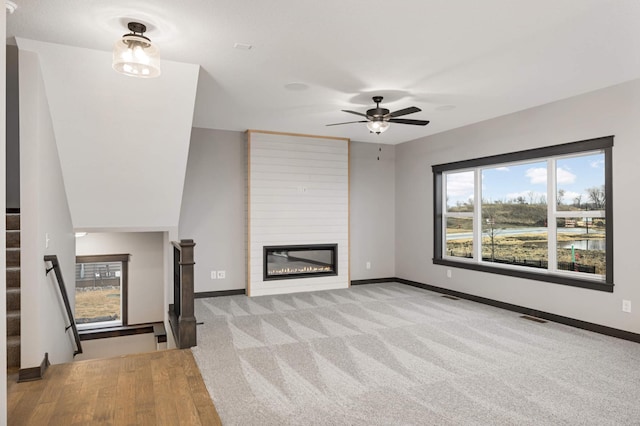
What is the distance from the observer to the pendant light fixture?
2.76 metres

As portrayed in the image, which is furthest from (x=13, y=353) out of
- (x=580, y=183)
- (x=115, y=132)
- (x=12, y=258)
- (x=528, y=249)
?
(x=580, y=183)

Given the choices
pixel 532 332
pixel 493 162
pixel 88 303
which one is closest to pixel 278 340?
pixel 532 332

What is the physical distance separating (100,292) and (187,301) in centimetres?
449

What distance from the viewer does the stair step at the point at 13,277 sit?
142 inches

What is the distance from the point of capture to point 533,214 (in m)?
5.28

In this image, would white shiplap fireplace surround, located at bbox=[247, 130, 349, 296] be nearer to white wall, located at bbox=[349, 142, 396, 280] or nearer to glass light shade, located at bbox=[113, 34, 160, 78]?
white wall, located at bbox=[349, 142, 396, 280]

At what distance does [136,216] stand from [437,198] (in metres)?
4.63

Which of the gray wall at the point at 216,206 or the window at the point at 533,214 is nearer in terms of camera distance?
the window at the point at 533,214

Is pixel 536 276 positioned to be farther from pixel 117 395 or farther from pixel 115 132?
pixel 115 132

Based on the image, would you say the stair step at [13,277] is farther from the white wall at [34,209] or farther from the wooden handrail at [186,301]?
the wooden handrail at [186,301]

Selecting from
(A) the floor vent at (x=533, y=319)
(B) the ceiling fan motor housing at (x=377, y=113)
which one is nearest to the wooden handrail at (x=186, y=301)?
(B) the ceiling fan motor housing at (x=377, y=113)

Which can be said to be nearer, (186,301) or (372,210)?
(186,301)

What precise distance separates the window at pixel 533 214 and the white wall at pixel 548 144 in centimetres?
10

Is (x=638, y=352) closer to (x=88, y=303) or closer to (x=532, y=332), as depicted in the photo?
Answer: (x=532, y=332)
